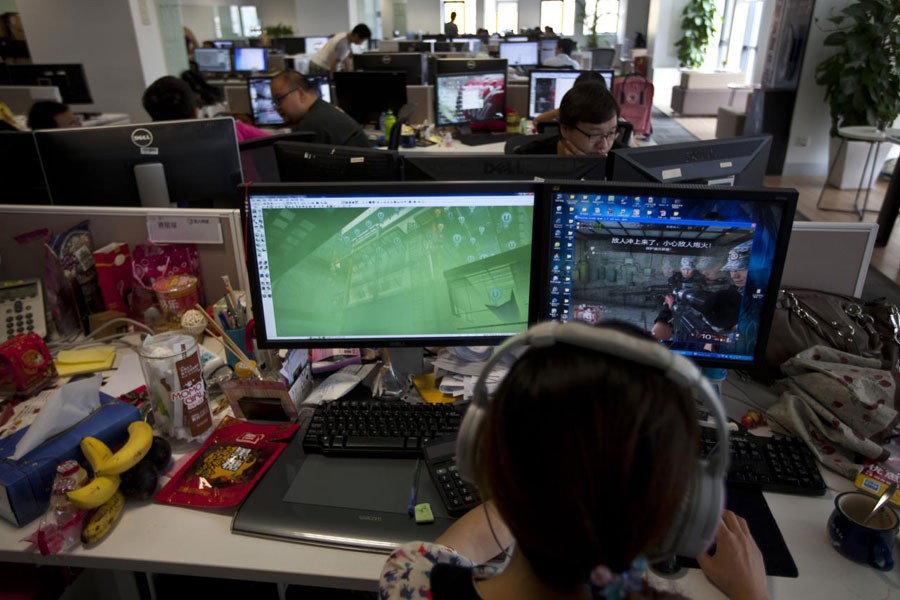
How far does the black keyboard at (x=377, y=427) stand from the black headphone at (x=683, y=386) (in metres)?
0.52

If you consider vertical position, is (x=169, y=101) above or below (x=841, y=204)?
above

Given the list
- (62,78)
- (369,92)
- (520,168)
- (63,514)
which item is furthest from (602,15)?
(63,514)

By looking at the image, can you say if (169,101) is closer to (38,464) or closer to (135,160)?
(135,160)

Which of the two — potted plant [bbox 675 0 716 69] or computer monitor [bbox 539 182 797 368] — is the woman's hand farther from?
potted plant [bbox 675 0 716 69]

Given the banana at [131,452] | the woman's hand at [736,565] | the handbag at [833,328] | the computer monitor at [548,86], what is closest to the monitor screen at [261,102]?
the computer monitor at [548,86]

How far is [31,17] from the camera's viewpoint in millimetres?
5785

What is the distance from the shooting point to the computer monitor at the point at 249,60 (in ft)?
23.3

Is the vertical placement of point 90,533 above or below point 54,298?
below

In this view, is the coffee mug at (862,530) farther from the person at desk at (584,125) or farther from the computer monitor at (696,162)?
the person at desk at (584,125)

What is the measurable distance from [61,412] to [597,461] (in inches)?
40.9

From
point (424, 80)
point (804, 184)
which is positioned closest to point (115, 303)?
point (424, 80)

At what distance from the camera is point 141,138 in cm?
186

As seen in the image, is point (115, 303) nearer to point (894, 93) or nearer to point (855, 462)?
point (855, 462)

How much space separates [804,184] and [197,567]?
6.55 meters
